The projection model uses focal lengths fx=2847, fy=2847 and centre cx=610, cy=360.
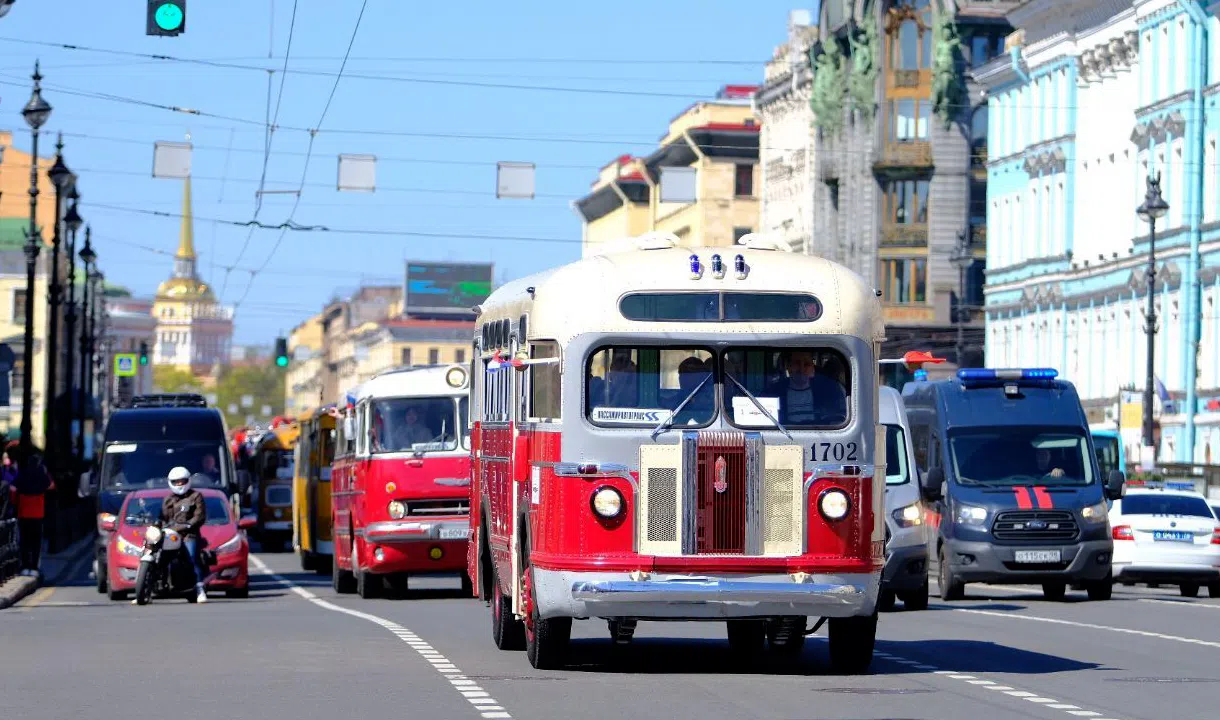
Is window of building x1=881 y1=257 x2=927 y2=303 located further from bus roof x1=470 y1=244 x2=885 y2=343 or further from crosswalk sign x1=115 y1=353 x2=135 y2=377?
bus roof x1=470 y1=244 x2=885 y2=343

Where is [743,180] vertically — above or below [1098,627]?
above

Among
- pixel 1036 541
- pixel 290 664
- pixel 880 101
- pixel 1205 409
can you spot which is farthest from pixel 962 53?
pixel 290 664

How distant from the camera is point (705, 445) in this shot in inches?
704

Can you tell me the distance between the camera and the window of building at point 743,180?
132 meters

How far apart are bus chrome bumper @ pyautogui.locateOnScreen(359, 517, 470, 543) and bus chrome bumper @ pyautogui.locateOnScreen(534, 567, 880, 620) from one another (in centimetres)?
1376

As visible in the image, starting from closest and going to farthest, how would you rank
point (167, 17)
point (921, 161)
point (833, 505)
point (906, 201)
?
point (833, 505)
point (167, 17)
point (921, 161)
point (906, 201)

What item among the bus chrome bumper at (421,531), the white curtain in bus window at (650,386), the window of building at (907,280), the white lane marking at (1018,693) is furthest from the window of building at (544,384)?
the window of building at (907,280)

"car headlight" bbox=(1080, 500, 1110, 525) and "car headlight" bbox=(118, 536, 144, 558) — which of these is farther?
"car headlight" bbox=(118, 536, 144, 558)

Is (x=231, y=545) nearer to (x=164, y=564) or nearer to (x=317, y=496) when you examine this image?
(x=164, y=564)

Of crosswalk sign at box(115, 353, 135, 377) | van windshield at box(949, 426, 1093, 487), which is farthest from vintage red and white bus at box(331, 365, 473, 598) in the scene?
crosswalk sign at box(115, 353, 135, 377)

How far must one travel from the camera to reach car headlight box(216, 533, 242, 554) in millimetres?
34281

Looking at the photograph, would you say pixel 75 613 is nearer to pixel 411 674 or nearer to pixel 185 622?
pixel 185 622

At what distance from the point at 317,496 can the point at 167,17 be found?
21573 mm

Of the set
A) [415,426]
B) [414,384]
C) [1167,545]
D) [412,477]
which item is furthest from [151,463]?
[1167,545]
